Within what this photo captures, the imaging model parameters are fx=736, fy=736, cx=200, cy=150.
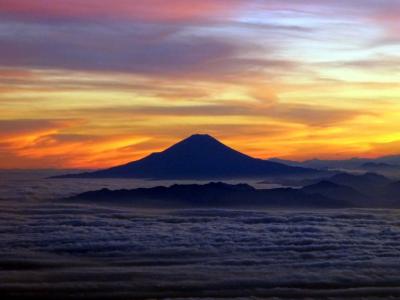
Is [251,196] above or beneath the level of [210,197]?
above

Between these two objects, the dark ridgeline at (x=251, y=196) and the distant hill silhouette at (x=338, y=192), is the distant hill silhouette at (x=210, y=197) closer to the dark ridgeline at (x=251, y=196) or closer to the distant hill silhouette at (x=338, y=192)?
the dark ridgeline at (x=251, y=196)

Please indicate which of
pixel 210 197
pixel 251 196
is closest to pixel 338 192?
pixel 251 196

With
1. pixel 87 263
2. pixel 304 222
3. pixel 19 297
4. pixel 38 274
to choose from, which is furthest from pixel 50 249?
pixel 304 222

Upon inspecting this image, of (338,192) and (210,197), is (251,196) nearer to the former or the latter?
(210,197)

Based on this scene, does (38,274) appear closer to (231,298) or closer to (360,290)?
(231,298)

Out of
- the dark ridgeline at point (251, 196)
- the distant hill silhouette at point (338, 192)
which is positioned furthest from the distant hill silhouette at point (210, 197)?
the distant hill silhouette at point (338, 192)

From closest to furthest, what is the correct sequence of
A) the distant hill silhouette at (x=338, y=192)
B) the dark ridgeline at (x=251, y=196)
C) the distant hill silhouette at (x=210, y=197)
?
the dark ridgeline at (x=251, y=196) < the distant hill silhouette at (x=210, y=197) < the distant hill silhouette at (x=338, y=192)

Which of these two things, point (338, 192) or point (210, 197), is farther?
point (338, 192)

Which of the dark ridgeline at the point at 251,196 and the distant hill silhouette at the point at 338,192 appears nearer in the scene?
the dark ridgeline at the point at 251,196
